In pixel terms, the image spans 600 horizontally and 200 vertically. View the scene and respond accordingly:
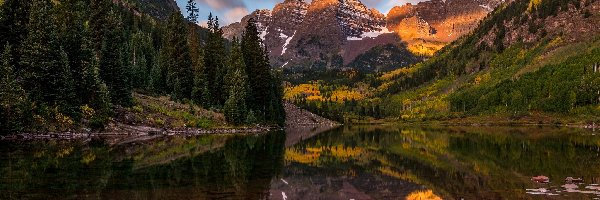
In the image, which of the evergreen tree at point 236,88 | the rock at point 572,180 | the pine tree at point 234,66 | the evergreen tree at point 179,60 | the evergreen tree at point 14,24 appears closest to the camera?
the rock at point 572,180

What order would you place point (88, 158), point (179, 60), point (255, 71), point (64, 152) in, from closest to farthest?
point (88, 158), point (64, 152), point (179, 60), point (255, 71)

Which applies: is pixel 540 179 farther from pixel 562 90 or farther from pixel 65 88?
pixel 562 90

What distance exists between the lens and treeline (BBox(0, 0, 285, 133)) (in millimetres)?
67688

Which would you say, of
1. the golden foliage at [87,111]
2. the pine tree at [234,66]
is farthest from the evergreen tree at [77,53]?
the pine tree at [234,66]

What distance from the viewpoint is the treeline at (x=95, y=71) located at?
67688mm

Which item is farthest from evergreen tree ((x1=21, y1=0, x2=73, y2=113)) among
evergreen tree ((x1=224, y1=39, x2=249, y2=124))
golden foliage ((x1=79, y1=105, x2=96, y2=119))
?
evergreen tree ((x1=224, y1=39, x2=249, y2=124))

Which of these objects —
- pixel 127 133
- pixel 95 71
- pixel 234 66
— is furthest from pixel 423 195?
pixel 234 66

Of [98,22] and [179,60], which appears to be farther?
[179,60]

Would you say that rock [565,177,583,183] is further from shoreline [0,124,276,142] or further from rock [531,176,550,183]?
shoreline [0,124,276,142]

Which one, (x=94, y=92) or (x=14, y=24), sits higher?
(x=14, y=24)

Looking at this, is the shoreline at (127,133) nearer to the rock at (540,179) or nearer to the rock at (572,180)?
the rock at (540,179)

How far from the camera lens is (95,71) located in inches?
3066

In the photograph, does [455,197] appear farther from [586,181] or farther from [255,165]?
[255,165]

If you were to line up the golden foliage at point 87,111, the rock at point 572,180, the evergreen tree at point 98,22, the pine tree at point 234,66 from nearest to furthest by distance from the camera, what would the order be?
the rock at point 572,180 → the golden foliage at point 87,111 → the evergreen tree at point 98,22 → the pine tree at point 234,66
